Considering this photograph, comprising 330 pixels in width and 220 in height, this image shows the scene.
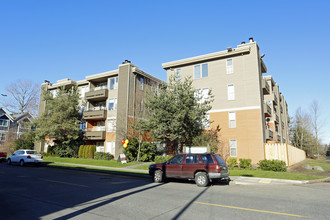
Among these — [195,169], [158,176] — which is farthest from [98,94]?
[195,169]

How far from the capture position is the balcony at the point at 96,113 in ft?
105

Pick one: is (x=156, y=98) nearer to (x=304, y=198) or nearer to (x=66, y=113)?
(x=304, y=198)

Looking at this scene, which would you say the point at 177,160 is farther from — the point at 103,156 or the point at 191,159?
the point at 103,156

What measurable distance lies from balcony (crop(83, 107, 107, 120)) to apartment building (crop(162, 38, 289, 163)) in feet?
42.6

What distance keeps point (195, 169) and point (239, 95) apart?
1511cm

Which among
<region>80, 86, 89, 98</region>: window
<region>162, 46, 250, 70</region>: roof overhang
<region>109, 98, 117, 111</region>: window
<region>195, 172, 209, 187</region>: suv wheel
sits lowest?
<region>195, 172, 209, 187</region>: suv wheel

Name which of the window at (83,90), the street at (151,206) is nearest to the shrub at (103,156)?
the window at (83,90)

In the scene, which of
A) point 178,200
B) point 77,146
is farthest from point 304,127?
point 178,200

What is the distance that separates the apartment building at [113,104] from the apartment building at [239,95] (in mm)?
7918

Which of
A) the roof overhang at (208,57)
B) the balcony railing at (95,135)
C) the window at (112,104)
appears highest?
the roof overhang at (208,57)

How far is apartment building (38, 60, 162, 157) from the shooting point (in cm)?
2950


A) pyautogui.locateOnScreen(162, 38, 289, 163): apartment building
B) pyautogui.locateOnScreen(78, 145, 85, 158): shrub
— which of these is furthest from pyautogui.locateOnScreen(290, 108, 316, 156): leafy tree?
pyautogui.locateOnScreen(78, 145, 85, 158): shrub

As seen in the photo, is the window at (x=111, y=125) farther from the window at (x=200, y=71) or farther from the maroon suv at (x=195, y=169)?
the maroon suv at (x=195, y=169)

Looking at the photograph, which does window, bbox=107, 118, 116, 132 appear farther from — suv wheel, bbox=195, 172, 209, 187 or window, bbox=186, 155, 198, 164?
suv wheel, bbox=195, 172, 209, 187
